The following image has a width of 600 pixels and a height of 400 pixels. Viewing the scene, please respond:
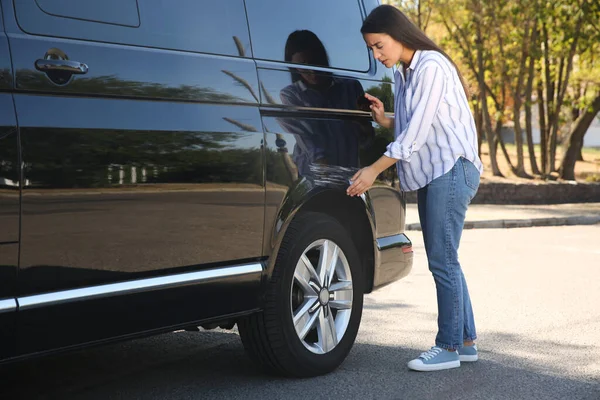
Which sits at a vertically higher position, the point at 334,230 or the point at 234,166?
the point at 234,166

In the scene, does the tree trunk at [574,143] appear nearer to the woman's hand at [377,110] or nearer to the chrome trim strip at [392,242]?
the chrome trim strip at [392,242]

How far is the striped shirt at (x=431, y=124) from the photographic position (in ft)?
16.8

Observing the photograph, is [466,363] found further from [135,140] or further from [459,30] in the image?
[459,30]

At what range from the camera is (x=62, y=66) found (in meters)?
3.65

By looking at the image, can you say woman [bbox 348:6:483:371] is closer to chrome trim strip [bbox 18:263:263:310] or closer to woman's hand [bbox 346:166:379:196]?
woman's hand [bbox 346:166:379:196]

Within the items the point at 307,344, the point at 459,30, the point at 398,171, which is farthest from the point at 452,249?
the point at 459,30

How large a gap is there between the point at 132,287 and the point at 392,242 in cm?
205

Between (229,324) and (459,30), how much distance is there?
2313cm

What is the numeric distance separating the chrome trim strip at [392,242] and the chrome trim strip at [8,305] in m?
2.44

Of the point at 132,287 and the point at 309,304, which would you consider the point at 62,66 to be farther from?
the point at 309,304

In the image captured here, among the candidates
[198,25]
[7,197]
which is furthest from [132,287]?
[198,25]

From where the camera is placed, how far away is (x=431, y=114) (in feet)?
16.8

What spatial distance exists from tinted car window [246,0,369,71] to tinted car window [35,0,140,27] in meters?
0.80

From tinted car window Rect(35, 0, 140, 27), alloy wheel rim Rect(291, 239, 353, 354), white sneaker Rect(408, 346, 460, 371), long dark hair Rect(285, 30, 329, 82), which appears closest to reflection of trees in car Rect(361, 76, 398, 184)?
long dark hair Rect(285, 30, 329, 82)
